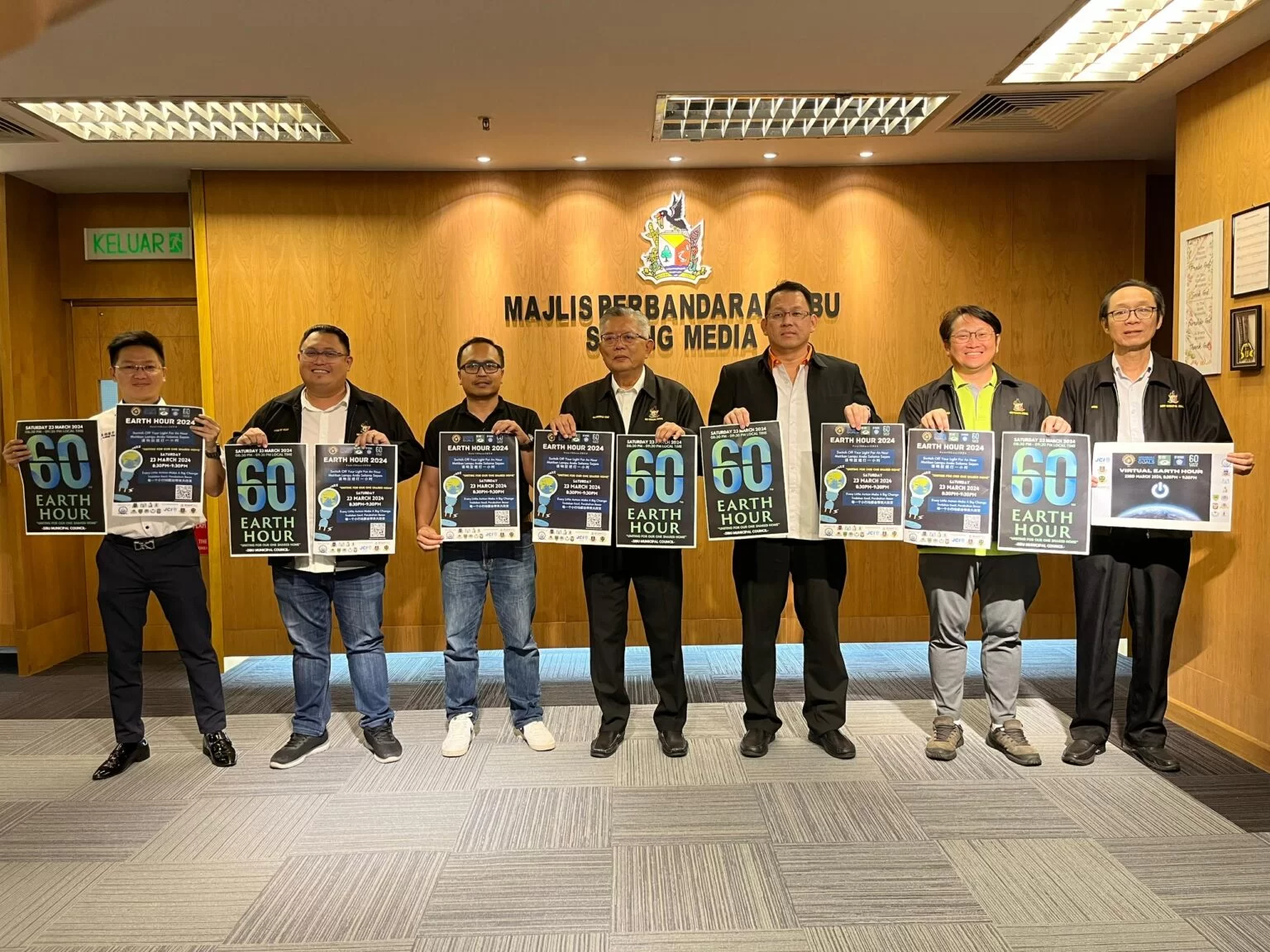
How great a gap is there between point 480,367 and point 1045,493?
2.28 metres

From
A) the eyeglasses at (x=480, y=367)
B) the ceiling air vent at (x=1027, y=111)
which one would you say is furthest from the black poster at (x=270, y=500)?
the ceiling air vent at (x=1027, y=111)

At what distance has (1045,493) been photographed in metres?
3.21

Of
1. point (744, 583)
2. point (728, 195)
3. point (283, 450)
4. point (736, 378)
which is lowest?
point (744, 583)

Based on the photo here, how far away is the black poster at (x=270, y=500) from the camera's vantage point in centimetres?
334

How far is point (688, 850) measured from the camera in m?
2.70

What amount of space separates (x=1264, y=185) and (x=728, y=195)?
2707 millimetres

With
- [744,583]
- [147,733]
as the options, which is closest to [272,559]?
[147,733]

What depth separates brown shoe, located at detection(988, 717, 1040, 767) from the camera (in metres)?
3.33

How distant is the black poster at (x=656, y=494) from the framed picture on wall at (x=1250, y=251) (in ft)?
8.22

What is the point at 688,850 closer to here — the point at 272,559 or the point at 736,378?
the point at 736,378

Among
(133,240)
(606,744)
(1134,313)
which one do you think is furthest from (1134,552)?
(133,240)

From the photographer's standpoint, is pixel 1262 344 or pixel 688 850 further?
pixel 1262 344

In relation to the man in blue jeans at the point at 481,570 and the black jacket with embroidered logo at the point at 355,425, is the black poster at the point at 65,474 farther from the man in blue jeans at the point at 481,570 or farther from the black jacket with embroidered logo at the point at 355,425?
the man in blue jeans at the point at 481,570

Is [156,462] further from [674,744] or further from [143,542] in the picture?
[674,744]
